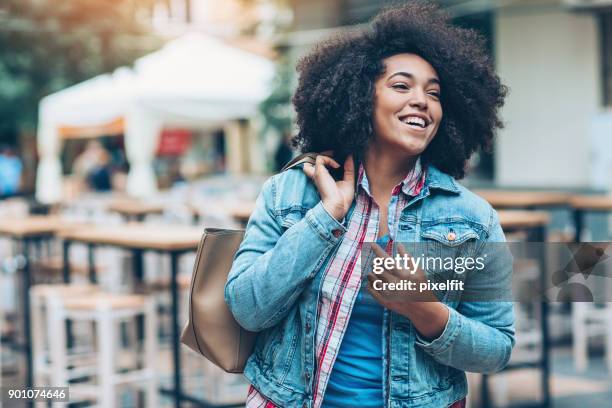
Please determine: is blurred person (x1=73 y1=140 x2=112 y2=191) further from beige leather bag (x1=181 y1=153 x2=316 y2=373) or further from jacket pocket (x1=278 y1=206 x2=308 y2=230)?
jacket pocket (x1=278 y1=206 x2=308 y2=230)

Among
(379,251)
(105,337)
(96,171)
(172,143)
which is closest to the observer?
(379,251)

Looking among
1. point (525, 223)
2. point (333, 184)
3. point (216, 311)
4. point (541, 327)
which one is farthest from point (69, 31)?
point (333, 184)

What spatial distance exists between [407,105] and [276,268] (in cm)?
48

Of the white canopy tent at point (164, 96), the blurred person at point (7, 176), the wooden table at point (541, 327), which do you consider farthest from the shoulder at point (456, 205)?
the blurred person at point (7, 176)

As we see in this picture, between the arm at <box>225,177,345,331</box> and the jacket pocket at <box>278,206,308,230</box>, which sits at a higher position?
the jacket pocket at <box>278,206,308,230</box>

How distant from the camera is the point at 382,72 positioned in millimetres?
2076

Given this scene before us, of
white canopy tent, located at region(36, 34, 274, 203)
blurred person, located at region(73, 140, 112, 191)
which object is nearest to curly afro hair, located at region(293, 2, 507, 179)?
white canopy tent, located at region(36, 34, 274, 203)

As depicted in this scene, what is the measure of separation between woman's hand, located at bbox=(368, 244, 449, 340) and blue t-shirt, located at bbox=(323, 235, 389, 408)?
105 mm

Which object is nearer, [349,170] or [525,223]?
[349,170]

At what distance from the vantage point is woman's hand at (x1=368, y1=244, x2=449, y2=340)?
1802 mm

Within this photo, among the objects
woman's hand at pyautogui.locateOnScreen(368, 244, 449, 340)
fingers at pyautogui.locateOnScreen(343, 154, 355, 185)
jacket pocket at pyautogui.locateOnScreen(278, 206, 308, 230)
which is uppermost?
fingers at pyautogui.locateOnScreen(343, 154, 355, 185)

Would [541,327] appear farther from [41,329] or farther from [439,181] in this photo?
[439,181]

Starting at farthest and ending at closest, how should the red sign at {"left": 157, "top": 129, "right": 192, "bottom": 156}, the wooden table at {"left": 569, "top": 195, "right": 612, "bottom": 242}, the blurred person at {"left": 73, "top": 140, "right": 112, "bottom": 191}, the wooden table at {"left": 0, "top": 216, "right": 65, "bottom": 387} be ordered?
the red sign at {"left": 157, "top": 129, "right": 192, "bottom": 156} < the blurred person at {"left": 73, "top": 140, "right": 112, "bottom": 191} < the wooden table at {"left": 569, "top": 195, "right": 612, "bottom": 242} < the wooden table at {"left": 0, "top": 216, "right": 65, "bottom": 387}

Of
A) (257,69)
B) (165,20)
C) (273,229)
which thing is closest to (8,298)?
(257,69)
